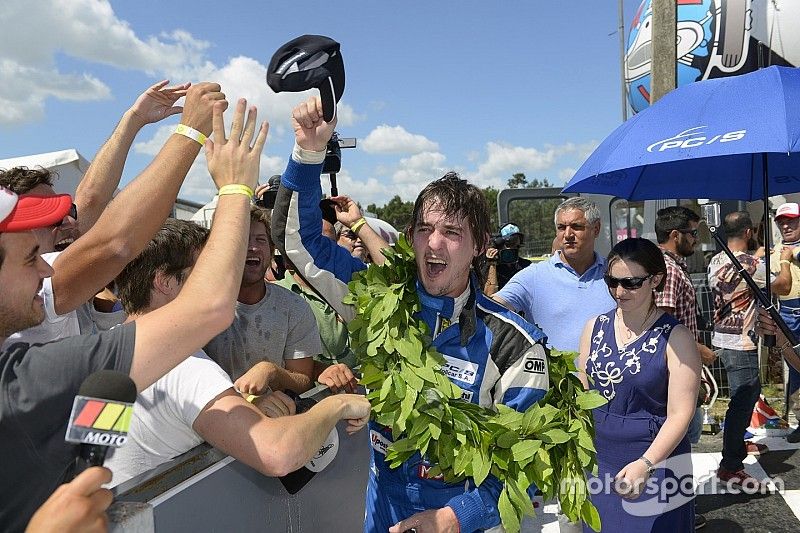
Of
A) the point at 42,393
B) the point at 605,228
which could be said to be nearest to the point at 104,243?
the point at 42,393

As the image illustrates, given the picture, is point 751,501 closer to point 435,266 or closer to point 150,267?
point 435,266

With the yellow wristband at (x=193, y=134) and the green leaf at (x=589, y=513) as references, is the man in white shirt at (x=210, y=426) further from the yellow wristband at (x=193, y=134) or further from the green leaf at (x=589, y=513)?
the green leaf at (x=589, y=513)

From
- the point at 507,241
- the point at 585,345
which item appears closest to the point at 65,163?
the point at 507,241

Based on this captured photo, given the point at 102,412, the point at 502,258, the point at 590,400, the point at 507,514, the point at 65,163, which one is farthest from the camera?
the point at 65,163

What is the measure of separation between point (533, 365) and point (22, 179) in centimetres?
212

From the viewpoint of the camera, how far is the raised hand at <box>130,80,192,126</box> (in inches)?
96.6

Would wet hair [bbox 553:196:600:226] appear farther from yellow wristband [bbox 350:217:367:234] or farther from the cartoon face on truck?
the cartoon face on truck

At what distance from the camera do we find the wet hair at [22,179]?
8.31ft

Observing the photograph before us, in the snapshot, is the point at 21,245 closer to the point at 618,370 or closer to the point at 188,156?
the point at 188,156

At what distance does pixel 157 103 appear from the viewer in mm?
2492

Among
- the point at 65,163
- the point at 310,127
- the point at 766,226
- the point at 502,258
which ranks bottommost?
the point at 502,258

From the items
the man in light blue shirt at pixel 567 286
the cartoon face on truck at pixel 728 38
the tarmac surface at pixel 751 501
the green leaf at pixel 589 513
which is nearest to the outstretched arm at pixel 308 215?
the green leaf at pixel 589 513

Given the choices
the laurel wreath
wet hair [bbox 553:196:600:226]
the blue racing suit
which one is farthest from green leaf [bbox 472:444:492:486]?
wet hair [bbox 553:196:600:226]

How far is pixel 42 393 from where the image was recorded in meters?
1.17
